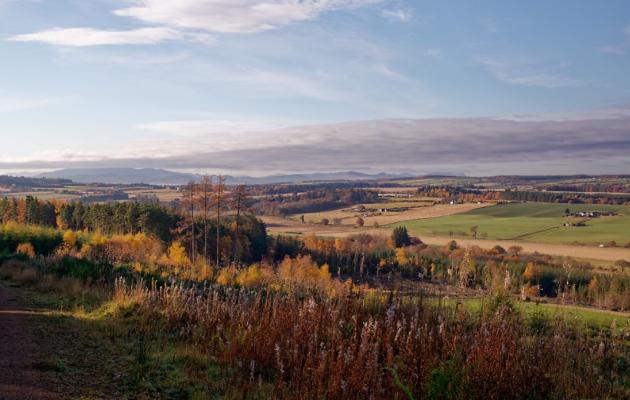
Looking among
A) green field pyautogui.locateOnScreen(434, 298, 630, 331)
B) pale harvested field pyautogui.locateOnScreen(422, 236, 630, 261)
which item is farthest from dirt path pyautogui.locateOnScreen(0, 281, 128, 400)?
pale harvested field pyautogui.locateOnScreen(422, 236, 630, 261)

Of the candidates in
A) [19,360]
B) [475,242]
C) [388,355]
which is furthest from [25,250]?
[475,242]

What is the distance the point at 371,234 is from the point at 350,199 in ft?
152

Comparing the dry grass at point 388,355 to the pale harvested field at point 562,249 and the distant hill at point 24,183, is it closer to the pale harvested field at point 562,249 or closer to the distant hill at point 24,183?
the pale harvested field at point 562,249

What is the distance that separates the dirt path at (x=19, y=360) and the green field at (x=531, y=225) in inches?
3057

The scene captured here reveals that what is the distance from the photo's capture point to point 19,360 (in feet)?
24.0

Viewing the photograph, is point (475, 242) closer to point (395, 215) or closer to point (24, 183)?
point (395, 215)

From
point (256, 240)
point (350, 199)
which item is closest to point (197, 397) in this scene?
point (256, 240)

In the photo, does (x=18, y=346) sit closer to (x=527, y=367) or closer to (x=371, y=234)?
(x=527, y=367)

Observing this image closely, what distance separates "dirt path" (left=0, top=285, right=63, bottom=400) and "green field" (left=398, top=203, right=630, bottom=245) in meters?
77.7

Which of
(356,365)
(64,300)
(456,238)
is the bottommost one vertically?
(456,238)

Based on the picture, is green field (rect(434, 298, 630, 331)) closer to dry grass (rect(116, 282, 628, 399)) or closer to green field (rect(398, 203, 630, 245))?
dry grass (rect(116, 282, 628, 399))

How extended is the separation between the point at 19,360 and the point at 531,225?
310ft

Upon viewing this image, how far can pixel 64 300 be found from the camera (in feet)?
41.5

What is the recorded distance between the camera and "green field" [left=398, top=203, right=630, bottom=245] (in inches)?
3007
